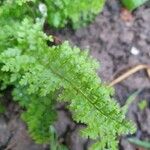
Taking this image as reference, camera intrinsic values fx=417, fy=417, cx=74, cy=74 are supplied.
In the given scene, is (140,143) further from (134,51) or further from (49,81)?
Answer: (49,81)

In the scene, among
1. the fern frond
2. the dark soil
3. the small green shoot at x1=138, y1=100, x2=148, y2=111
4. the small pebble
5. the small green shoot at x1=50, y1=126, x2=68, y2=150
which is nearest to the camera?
the fern frond

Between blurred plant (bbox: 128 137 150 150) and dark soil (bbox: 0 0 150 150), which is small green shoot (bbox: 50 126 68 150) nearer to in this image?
dark soil (bbox: 0 0 150 150)

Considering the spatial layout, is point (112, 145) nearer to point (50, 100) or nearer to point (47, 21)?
point (50, 100)

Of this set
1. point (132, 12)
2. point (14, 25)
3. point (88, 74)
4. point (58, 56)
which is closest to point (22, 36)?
point (14, 25)

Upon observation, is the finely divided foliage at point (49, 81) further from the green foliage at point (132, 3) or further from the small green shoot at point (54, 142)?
the green foliage at point (132, 3)

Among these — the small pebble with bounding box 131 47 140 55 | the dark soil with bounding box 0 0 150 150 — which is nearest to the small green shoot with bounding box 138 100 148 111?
the dark soil with bounding box 0 0 150 150

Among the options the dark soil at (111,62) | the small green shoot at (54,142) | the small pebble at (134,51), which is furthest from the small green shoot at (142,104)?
the small green shoot at (54,142)
